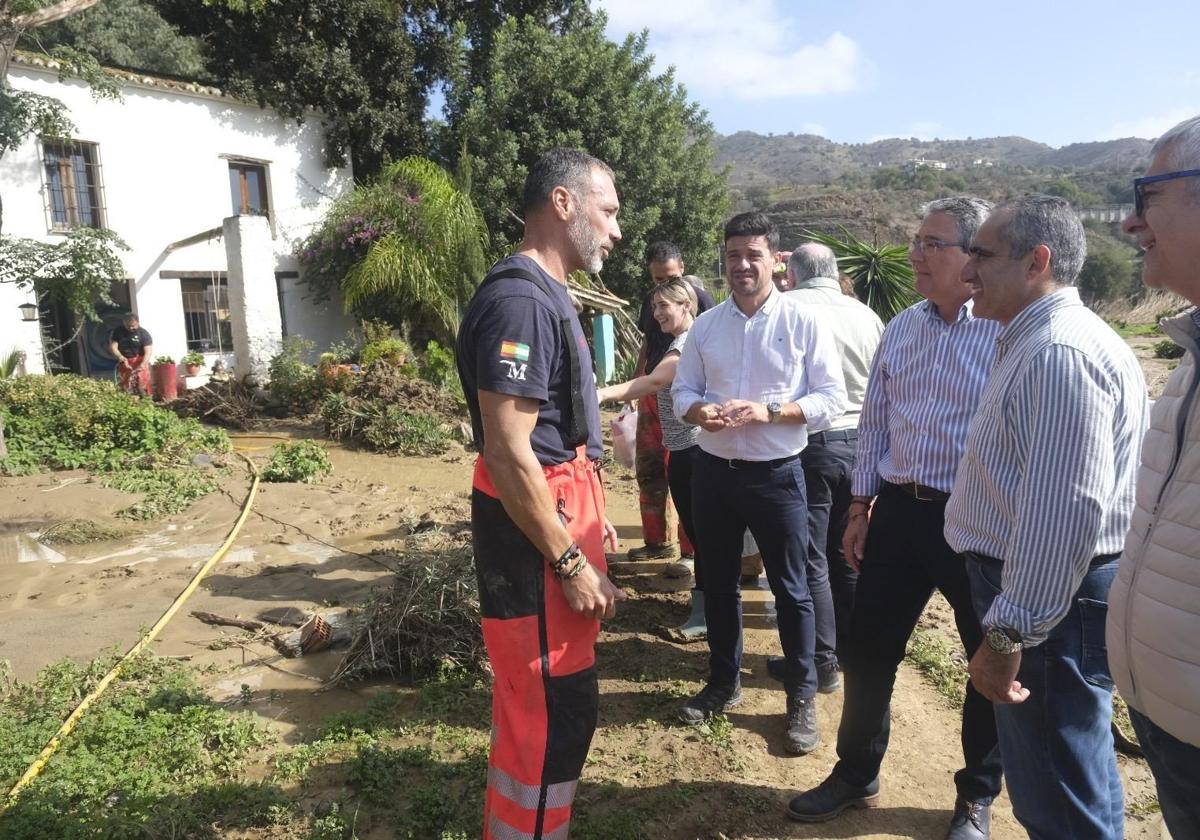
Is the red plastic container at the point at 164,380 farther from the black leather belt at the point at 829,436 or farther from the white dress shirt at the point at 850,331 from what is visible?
the black leather belt at the point at 829,436

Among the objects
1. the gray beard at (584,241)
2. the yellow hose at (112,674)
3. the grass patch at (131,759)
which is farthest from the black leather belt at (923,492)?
the yellow hose at (112,674)

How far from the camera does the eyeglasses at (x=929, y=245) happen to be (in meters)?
2.63

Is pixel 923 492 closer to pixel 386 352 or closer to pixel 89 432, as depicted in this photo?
pixel 89 432

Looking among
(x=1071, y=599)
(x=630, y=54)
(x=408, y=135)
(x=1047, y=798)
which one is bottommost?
(x=1047, y=798)

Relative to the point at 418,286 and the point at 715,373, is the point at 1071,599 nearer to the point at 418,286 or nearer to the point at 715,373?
the point at 715,373

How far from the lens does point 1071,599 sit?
1819 mm

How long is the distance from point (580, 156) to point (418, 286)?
11813 mm

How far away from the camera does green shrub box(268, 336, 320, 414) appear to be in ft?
39.0

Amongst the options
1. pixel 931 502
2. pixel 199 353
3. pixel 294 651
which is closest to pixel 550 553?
pixel 931 502

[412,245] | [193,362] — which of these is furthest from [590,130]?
[193,362]

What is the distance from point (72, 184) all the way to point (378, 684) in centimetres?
1344

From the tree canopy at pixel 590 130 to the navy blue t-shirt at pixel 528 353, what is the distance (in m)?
13.7

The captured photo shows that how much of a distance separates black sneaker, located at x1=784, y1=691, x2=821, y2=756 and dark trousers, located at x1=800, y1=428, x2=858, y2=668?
0.36 meters

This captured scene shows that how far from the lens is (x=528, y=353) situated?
2.04 m
